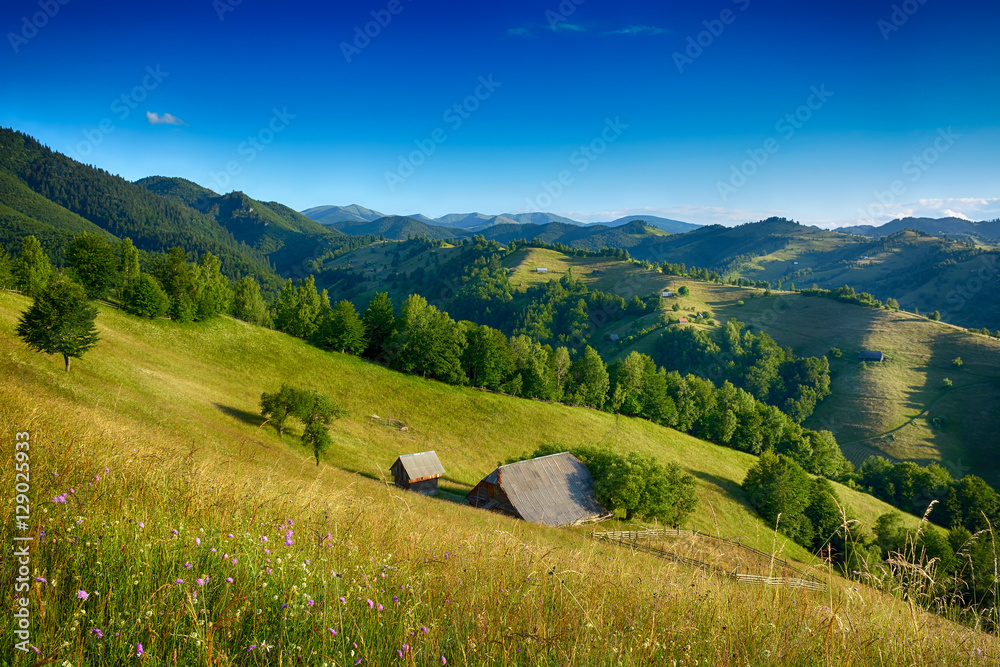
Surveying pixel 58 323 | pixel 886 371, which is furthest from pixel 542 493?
pixel 886 371

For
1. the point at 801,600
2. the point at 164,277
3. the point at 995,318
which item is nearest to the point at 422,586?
the point at 801,600

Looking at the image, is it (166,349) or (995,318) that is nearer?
(166,349)

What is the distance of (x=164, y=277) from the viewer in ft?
190

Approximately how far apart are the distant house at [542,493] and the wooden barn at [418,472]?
360 centimetres

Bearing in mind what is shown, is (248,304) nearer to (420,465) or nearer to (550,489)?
(420,465)

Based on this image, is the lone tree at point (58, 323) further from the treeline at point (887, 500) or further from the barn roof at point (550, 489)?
the treeline at point (887, 500)

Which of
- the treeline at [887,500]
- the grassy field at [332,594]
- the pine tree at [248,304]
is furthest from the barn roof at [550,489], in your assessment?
the pine tree at [248,304]

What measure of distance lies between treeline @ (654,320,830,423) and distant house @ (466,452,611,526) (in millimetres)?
108659

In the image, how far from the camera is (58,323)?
31.4 m

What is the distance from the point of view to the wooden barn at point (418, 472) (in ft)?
128

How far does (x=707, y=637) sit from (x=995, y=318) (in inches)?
11309

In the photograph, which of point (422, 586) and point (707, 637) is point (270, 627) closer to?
point (422, 586)

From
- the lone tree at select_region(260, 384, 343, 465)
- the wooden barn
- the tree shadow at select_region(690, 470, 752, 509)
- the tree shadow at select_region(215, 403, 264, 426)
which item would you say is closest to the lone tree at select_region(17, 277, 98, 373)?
the tree shadow at select_region(215, 403, 264, 426)

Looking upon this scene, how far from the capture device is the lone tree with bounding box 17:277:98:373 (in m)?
31.2
